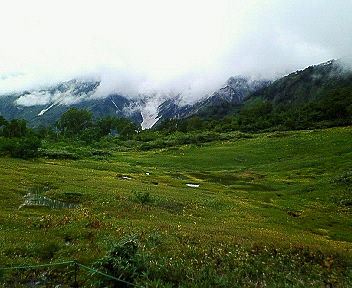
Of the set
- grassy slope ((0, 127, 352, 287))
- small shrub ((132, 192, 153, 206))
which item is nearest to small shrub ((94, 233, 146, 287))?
grassy slope ((0, 127, 352, 287))

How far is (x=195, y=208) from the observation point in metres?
42.6

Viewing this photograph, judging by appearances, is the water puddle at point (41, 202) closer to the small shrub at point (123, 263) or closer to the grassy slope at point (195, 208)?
the grassy slope at point (195, 208)

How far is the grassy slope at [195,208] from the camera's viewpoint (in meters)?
22.4

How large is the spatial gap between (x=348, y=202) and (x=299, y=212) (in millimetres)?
11102

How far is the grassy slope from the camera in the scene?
2244cm

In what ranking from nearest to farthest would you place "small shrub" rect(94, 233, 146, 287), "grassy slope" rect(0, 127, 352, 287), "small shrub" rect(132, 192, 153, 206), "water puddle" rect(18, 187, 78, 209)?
1. "small shrub" rect(94, 233, 146, 287)
2. "grassy slope" rect(0, 127, 352, 287)
3. "water puddle" rect(18, 187, 78, 209)
4. "small shrub" rect(132, 192, 153, 206)

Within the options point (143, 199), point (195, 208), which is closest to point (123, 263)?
point (143, 199)

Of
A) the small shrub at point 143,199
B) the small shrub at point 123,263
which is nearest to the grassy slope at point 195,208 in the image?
the small shrub at point 143,199

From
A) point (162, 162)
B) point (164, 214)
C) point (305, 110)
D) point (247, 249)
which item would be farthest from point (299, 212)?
point (305, 110)

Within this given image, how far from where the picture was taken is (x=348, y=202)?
5425 centimetres

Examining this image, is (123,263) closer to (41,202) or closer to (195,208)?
(41,202)

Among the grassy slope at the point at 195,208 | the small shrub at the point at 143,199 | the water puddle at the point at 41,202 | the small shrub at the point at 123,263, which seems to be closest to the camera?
the small shrub at the point at 123,263

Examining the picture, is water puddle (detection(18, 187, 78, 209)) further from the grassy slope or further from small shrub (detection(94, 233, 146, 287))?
small shrub (detection(94, 233, 146, 287))

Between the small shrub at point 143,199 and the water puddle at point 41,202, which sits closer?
the water puddle at point 41,202
